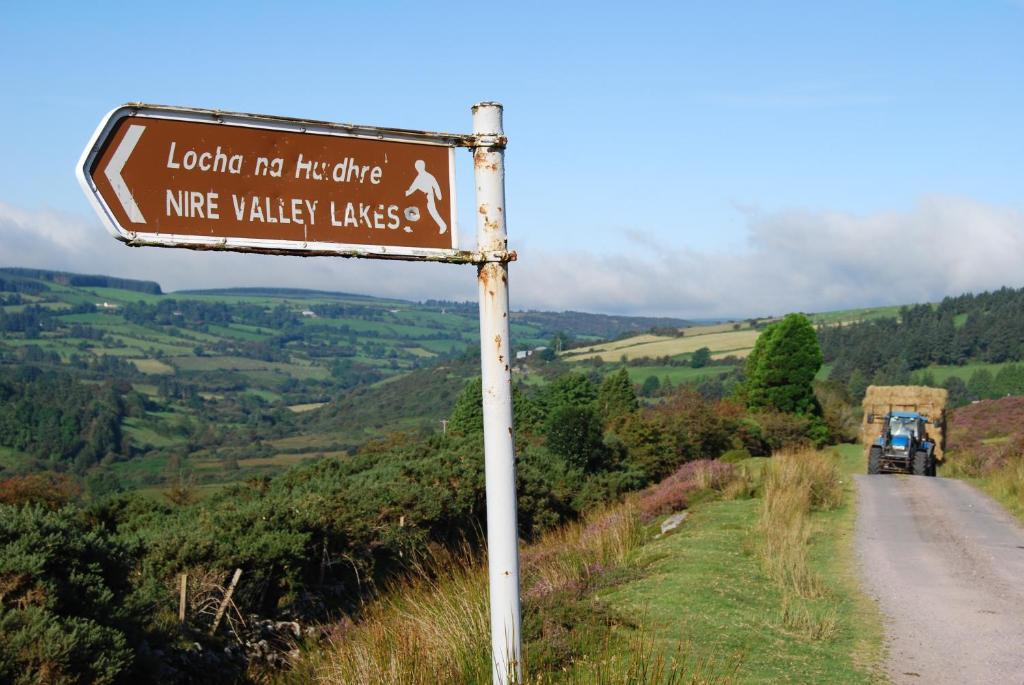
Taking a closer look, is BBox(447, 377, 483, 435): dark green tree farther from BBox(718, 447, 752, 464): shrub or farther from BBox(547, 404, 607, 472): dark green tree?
BBox(718, 447, 752, 464): shrub

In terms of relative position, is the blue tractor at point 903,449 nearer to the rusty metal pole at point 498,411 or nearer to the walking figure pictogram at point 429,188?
the rusty metal pole at point 498,411

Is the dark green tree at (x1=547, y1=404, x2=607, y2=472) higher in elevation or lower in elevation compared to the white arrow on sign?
lower

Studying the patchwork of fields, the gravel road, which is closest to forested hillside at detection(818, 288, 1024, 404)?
the patchwork of fields

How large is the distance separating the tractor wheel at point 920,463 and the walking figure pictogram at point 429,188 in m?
25.0

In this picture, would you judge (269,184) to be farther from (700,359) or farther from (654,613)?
(700,359)

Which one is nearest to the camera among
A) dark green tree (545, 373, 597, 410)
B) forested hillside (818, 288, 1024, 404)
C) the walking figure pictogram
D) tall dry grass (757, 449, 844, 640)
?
the walking figure pictogram

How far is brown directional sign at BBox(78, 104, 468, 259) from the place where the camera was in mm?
3100

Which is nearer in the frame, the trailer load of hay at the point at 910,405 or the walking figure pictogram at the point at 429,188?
the walking figure pictogram at the point at 429,188

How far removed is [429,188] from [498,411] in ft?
2.86

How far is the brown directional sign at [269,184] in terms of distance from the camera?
3100 mm

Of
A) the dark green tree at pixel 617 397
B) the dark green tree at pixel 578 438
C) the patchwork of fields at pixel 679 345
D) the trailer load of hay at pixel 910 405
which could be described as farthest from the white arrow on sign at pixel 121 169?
the patchwork of fields at pixel 679 345

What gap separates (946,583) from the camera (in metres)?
10.7

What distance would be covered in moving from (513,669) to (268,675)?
21.5ft

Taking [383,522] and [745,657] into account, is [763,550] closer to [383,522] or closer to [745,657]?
[745,657]
